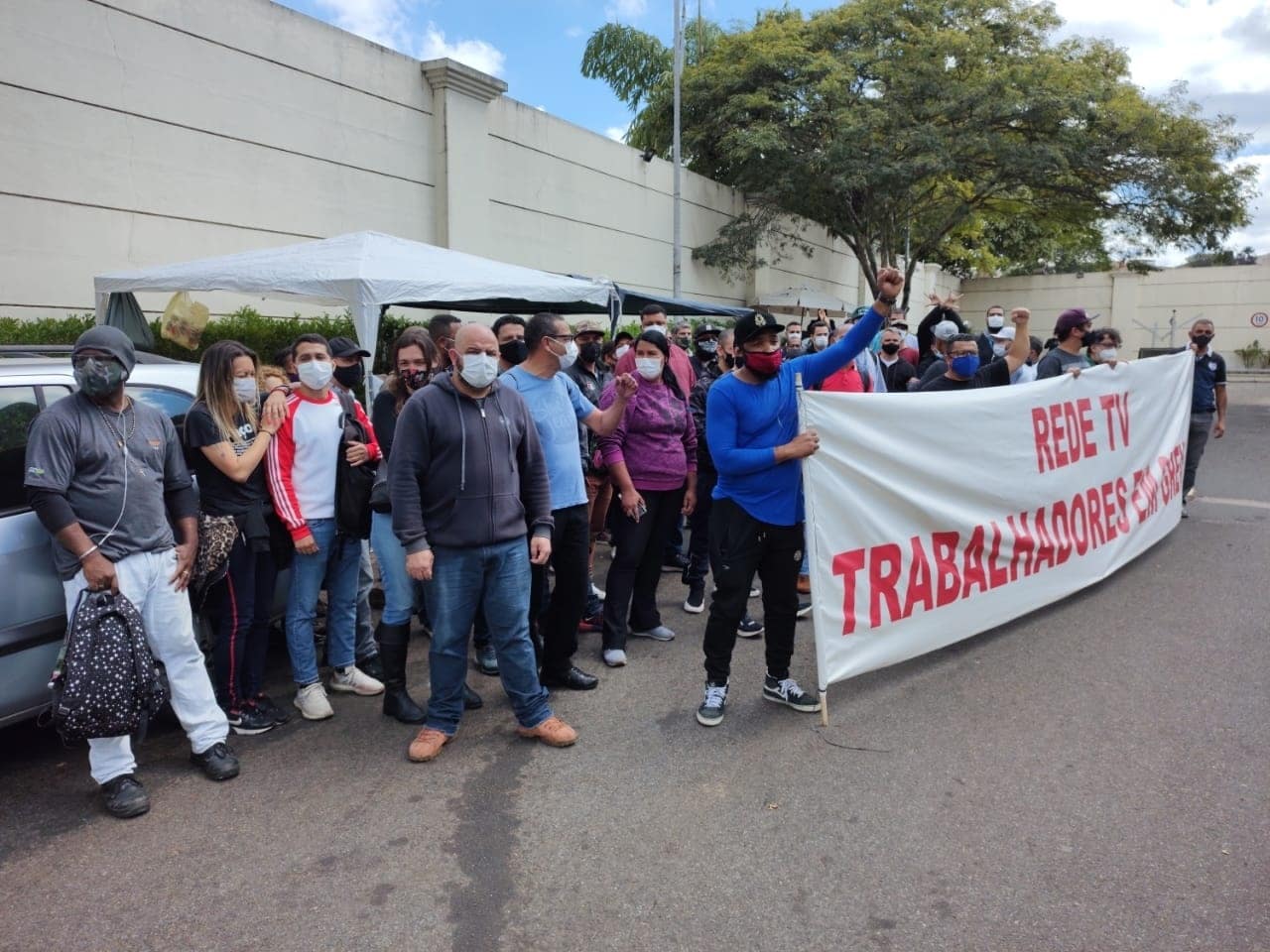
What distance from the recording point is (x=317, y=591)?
411 centimetres

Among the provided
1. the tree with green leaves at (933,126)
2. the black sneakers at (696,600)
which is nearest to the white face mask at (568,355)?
the black sneakers at (696,600)

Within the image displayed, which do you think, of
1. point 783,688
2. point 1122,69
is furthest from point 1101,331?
point 1122,69

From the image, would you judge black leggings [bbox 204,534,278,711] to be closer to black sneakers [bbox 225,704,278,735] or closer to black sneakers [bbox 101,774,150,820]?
black sneakers [bbox 225,704,278,735]

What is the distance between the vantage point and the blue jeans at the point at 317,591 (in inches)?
160

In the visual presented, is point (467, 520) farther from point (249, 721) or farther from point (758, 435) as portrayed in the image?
point (249, 721)

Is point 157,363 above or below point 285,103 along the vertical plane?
below

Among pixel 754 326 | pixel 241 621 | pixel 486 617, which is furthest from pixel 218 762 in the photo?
pixel 754 326

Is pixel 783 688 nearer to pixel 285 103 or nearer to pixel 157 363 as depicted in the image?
pixel 157 363

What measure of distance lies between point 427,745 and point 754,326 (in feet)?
7.46

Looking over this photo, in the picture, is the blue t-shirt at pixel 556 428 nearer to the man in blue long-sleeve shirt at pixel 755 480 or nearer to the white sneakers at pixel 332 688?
the man in blue long-sleeve shirt at pixel 755 480

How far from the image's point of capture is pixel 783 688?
13.6ft

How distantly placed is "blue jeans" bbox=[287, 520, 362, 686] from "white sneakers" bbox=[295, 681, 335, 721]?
4 cm

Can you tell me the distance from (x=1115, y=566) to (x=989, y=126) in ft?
52.6

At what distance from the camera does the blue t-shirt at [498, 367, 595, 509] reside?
423 cm
